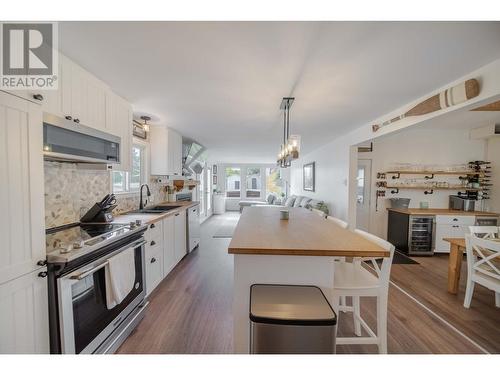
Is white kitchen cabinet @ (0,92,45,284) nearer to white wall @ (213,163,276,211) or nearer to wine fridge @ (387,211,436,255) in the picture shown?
wine fridge @ (387,211,436,255)

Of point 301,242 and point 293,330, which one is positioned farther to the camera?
point 301,242

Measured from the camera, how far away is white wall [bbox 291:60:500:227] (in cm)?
169

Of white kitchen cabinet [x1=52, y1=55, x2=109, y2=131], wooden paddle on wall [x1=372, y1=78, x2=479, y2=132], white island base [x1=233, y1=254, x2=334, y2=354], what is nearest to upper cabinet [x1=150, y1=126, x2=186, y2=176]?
white kitchen cabinet [x1=52, y1=55, x2=109, y2=131]

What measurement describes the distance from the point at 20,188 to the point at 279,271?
151 cm

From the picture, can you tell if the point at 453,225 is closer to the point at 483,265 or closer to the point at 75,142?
the point at 483,265

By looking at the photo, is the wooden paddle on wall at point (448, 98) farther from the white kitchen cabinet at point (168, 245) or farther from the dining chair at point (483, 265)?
the white kitchen cabinet at point (168, 245)

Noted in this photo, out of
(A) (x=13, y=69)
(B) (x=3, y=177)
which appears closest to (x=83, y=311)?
(B) (x=3, y=177)

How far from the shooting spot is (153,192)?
11.9 feet

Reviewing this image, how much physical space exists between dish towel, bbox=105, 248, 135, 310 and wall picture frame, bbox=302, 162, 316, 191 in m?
5.41

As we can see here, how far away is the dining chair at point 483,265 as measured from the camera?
6.57ft

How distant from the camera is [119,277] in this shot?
160 cm

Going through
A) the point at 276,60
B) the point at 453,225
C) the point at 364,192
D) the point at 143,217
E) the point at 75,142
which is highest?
the point at 276,60

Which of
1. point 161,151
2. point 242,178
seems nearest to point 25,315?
point 161,151

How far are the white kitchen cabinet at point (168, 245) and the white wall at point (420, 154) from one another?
12.7ft
